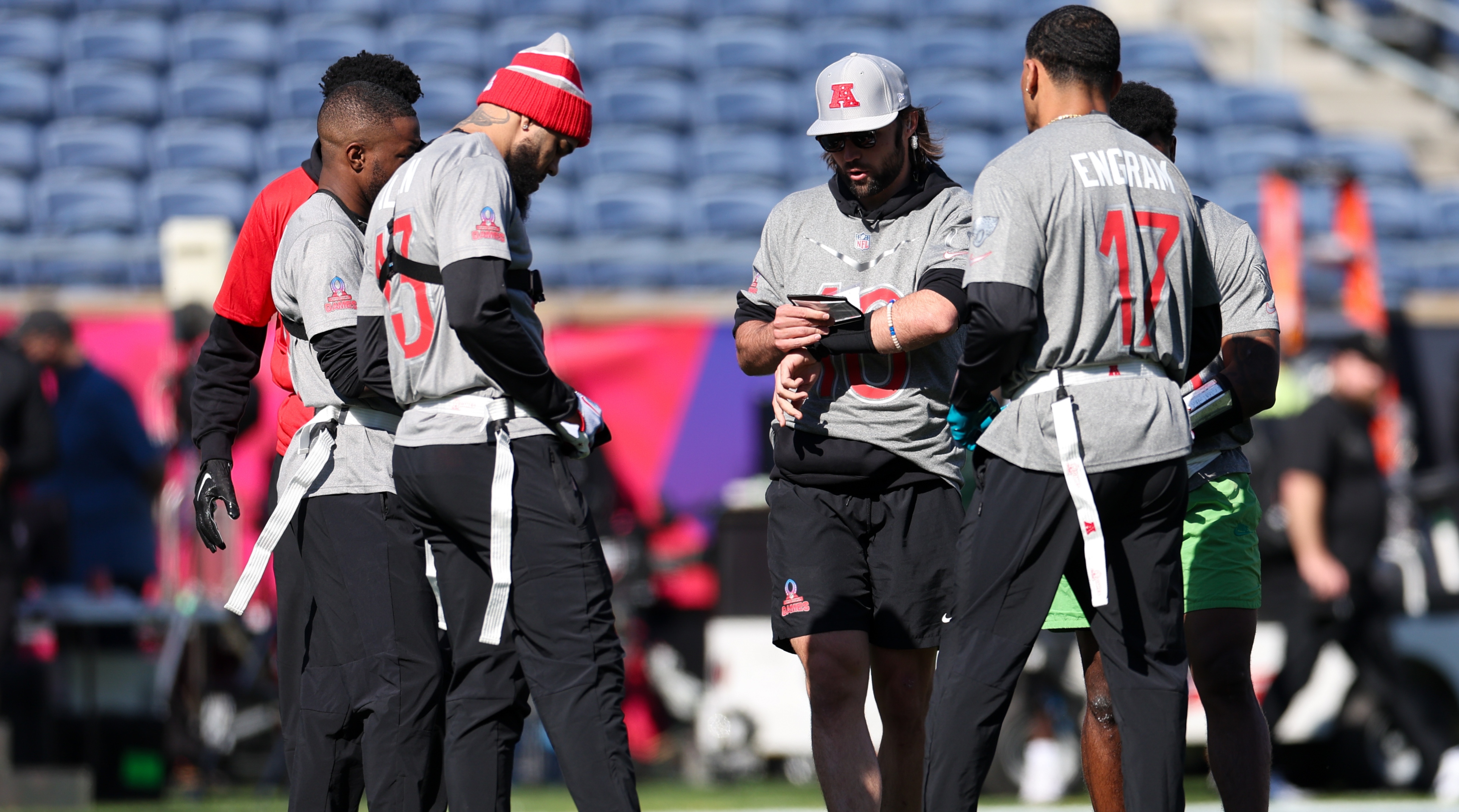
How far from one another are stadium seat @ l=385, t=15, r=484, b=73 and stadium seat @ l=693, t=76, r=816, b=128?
6.60ft

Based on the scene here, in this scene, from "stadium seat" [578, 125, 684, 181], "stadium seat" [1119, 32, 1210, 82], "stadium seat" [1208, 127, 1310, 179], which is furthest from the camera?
"stadium seat" [1119, 32, 1210, 82]

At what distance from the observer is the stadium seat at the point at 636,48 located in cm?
1469

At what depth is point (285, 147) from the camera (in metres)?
13.1

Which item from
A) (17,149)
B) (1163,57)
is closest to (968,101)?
(1163,57)

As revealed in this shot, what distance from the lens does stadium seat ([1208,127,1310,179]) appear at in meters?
13.5

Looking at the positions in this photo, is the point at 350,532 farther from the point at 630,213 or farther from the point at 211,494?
the point at 630,213

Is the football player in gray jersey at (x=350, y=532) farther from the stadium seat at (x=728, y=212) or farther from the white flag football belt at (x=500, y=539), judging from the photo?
the stadium seat at (x=728, y=212)

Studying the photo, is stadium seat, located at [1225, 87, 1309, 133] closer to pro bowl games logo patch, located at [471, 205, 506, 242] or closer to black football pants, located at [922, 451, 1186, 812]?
black football pants, located at [922, 451, 1186, 812]

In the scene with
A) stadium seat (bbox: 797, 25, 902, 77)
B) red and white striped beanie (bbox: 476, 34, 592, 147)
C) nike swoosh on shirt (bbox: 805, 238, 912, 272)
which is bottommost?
nike swoosh on shirt (bbox: 805, 238, 912, 272)

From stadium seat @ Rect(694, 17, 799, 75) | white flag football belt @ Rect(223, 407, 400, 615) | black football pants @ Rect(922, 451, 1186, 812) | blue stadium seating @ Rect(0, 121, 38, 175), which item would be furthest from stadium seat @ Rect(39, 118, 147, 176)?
black football pants @ Rect(922, 451, 1186, 812)

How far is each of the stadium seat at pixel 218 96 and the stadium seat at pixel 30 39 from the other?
108 cm

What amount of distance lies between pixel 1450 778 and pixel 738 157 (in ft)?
24.5

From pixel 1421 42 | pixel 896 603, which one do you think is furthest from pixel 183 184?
pixel 1421 42

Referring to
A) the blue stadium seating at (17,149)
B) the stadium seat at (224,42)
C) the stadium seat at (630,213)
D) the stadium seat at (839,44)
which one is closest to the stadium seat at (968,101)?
the stadium seat at (839,44)
